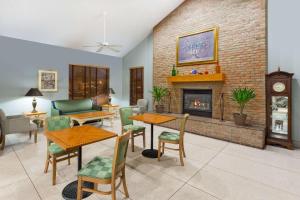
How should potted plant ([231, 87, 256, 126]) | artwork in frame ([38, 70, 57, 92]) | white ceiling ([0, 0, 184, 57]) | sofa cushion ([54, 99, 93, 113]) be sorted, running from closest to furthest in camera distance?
potted plant ([231, 87, 256, 126])
white ceiling ([0, 0, 184, 57])
sofa cushion ([54, 99, 93, 113])
artwork in frame ([38, 70, 57, 92])

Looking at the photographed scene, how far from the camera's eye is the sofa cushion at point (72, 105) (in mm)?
5559

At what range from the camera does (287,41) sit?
3.93m

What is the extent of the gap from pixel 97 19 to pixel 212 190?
5499 millimetres

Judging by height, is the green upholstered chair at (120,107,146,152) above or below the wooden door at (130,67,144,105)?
below

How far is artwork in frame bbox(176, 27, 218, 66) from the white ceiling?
143 cm

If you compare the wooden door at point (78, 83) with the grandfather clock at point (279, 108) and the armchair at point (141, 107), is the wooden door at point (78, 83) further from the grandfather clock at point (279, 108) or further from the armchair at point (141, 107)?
the grandfather clock at point (279, 108)

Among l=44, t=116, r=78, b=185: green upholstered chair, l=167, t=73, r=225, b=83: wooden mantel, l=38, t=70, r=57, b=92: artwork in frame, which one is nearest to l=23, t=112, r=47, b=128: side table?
l=38, t=70, r=57, b=92: artwork in frame

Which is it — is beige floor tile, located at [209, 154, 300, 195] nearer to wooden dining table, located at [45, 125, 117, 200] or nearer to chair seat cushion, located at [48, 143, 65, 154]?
wooden dining table, located at [45, 125, 117, 200]

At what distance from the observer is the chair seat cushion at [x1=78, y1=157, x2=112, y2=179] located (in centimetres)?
179

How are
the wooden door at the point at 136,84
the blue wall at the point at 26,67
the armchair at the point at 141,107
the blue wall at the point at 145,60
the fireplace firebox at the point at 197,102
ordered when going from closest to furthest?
the blue wall at the point at 26,67, the fireplace firebox at the point at 197,102, the armchair at the point at 141,107, the blue wall at the point at 145,60, the wooden door at the point at 136,84

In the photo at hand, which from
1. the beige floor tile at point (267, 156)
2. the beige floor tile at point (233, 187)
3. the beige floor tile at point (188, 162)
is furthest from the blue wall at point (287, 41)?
the beige floor tile at point (233, 187)

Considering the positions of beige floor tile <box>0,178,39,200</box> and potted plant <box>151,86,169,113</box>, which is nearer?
beige floor tile <box>0,178,39,200</box>

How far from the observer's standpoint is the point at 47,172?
2.62 metres

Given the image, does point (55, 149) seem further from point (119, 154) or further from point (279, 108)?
point (279, 108)
